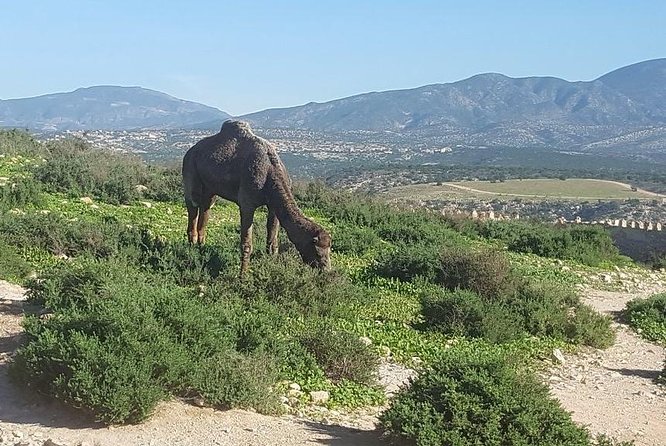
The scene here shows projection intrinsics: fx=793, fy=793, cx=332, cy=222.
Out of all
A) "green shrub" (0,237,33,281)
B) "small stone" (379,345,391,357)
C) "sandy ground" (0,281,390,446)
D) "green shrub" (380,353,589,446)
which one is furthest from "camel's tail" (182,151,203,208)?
"green shrub" (380,353,589,446)

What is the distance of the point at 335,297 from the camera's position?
12.1 m

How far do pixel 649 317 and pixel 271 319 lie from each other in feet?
28.3

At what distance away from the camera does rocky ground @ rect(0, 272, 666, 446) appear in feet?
22.5

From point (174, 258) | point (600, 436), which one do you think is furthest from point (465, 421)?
point (174, 258)

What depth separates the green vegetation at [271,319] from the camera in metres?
7.04

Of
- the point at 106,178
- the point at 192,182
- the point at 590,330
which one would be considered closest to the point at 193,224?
the point at 192,182

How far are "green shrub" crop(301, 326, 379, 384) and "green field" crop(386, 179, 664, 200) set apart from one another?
4492cm

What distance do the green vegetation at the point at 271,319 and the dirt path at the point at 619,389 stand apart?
1.59 feet

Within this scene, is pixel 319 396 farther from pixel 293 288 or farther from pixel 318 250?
pixel 318 250

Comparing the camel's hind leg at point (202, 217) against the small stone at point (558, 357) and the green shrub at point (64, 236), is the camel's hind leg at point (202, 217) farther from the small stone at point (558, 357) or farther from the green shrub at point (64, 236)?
the small stone at point (558, 357)

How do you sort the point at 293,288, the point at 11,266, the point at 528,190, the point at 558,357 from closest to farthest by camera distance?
the point at 293,288, the point at 558,357, the point at 11,266, the point at 528,190

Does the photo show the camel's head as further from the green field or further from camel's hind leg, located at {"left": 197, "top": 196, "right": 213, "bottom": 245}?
the green field

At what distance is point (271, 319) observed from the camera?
1006cm

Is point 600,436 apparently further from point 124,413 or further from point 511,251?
point 511,251
